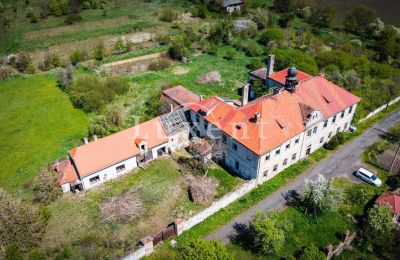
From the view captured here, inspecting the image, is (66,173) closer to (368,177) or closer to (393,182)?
(368,177)

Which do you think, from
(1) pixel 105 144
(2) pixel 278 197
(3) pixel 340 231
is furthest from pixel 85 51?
(3) pixel 340 231

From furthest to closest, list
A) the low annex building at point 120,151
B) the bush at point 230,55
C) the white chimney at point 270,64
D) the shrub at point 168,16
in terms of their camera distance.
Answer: the shrub at point 168,16 < the bush at point 230,55 < the white chimney at point 270,64 < the low annex building at point 120,151

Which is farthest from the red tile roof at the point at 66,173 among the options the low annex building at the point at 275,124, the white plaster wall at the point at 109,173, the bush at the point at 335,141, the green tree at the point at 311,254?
the bush at the point at 335,141

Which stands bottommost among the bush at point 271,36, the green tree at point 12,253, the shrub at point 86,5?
the green tree at point 12,253

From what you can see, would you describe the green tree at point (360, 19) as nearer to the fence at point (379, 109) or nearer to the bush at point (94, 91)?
the fence at point (379, 109)

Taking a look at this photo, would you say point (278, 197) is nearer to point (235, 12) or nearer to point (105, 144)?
point (105, 144)
